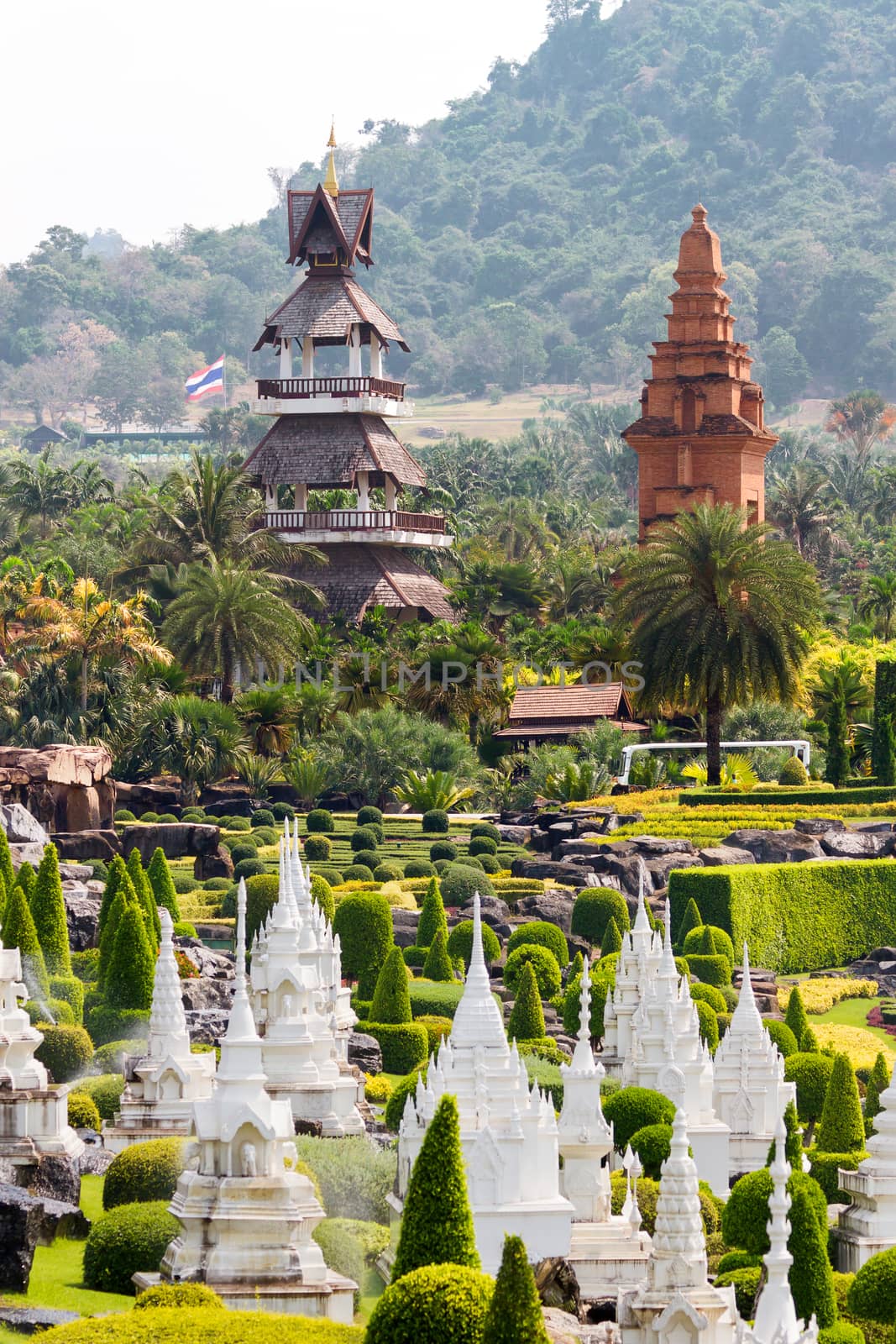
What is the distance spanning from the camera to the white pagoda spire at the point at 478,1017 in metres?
26.9

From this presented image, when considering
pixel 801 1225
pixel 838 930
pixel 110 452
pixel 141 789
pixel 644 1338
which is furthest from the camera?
pixel 110 452

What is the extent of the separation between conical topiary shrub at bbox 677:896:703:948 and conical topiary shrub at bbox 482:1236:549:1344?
3241 cm

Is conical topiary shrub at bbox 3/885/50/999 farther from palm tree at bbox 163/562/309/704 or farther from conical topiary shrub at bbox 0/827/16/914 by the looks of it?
palm tree at bbox 163/562/309/704

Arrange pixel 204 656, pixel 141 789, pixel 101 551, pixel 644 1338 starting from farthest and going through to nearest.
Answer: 1. pixel 101 551
2. pixel 204 656
3. pixel 141 789
4. pixel 644 1338

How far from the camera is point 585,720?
2719 inches

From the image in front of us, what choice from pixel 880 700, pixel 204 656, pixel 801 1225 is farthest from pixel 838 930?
pixel 801 1225

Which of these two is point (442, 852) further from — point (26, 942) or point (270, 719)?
point (26, 942)

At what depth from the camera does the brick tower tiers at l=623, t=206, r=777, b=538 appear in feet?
271

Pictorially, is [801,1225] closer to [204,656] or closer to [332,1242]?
[332,1242]

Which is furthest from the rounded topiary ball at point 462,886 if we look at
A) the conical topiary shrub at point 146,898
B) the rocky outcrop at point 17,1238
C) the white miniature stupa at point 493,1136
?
the rocky outcrop at point 17,1238

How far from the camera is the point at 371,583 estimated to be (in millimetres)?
80500

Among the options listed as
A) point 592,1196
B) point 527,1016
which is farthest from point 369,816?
point 592,1196

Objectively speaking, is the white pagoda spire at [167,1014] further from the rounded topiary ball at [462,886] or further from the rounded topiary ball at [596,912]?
the rounded topiary ball at [462,886]

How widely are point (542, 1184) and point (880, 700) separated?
130 feet
